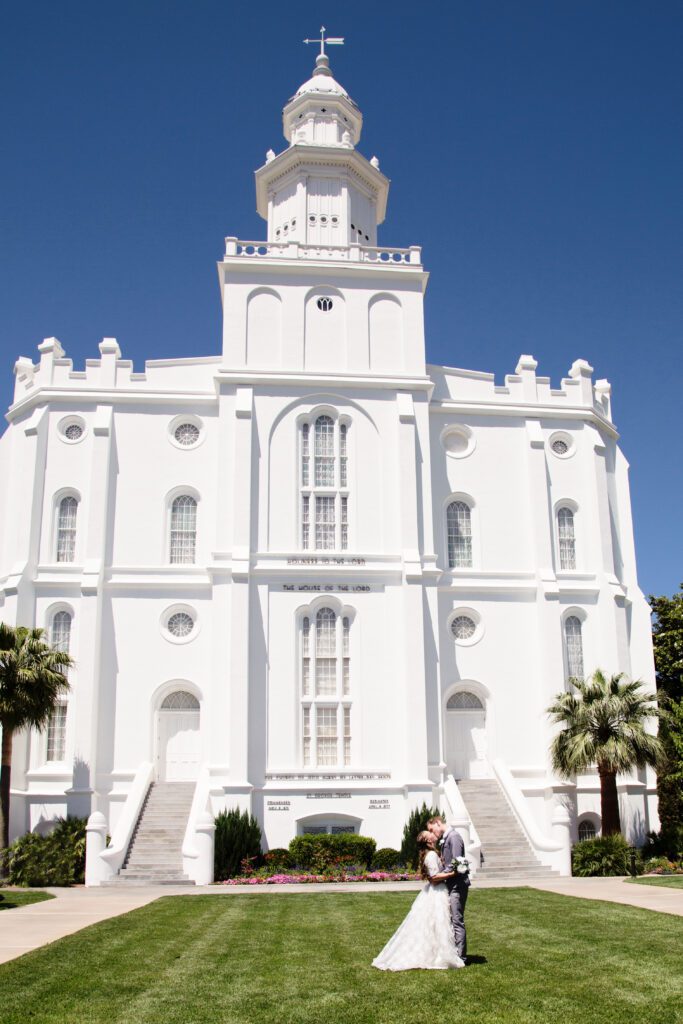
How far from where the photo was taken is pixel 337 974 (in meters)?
10.7

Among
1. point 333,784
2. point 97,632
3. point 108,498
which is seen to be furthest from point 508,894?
point 108,498

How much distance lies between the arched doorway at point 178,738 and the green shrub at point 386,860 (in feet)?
21.3

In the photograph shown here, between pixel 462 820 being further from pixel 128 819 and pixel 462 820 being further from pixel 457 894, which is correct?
pixel 457 894

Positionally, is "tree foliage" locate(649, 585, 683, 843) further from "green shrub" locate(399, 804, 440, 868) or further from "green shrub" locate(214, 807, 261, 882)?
"green shrub" locate(214, 807, 261, 882)

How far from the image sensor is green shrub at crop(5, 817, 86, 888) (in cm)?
2419

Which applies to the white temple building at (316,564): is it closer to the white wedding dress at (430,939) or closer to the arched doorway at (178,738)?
the arched doorway at (178,738)

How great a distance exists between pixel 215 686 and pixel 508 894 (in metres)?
11.6

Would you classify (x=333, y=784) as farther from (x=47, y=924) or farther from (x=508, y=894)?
(x=47, y=924)

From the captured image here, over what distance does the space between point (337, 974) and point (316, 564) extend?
62.0ft

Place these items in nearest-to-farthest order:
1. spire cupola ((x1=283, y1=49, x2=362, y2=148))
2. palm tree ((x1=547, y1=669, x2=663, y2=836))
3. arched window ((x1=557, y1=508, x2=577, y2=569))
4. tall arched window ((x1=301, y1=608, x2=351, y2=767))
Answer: palm tree ((x1=547, y1=669, x2=663, y2=836))
tall arched window ((x1=301, y1=608, x2=351, y2=767))
arched window ((x1=557, y1=508, x2=577, y2=569))
spire cupola ((x1=283, y1=49, x2=362, y2=148))

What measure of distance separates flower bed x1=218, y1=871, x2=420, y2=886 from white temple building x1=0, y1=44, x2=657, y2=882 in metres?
2.08

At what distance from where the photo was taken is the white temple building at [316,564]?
27703mm

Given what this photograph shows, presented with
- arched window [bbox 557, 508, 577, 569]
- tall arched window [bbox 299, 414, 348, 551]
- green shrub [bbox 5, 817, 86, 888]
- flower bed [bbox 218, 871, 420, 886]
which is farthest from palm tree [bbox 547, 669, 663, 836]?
green shrub [bbox 5, 817, 86, 888]

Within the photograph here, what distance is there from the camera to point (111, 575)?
29.9m
